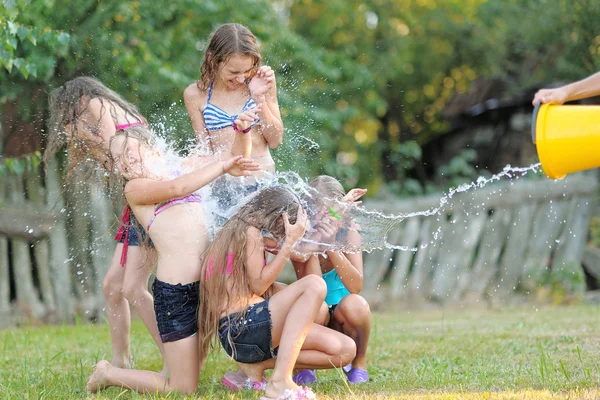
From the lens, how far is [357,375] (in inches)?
148

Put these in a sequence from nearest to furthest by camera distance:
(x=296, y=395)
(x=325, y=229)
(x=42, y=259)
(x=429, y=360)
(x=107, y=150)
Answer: (x=296, y=395)
(x=325, y=229)
(x=107, y=150)
(x=429, y=360)
(x=42, y=259)

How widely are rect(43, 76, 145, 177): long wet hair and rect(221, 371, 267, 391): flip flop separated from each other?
119 cm

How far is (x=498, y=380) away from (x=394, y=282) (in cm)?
405

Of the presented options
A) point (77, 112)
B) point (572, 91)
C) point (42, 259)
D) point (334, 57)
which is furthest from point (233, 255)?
point (334, 57)

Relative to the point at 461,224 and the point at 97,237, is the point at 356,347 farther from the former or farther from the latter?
the point at 461,224

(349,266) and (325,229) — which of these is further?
(349,266)

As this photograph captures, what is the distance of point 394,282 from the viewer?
7.61 metres

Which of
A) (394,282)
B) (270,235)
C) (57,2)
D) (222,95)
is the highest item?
(57,2)

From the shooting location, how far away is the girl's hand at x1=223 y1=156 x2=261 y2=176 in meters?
3.24

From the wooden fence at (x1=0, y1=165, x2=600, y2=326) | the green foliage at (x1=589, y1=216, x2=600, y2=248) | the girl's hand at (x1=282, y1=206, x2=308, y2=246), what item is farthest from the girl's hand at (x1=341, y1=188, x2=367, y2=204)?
the green foliage at (x1=589, y1=216, x2=600, y2=248)

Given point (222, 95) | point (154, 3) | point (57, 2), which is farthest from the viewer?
point (154, 3)

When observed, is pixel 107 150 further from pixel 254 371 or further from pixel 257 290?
pixel 254 371

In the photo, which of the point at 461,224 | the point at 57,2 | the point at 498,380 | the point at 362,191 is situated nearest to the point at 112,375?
the point at 362,191

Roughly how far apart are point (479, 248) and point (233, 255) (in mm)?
4928
